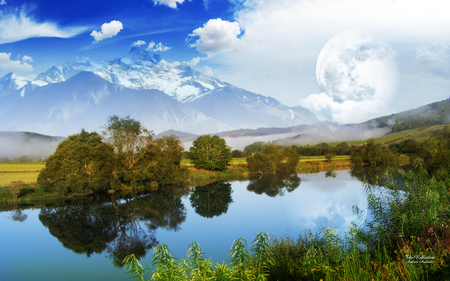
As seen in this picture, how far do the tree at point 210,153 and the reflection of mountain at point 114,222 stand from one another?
66.3ft

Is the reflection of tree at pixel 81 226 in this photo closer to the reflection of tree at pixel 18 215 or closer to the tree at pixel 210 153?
the reflection of tree at pixel 18 215

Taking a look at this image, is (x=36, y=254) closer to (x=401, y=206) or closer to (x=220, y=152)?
(x=401, y=206)

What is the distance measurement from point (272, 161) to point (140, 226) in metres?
42.6

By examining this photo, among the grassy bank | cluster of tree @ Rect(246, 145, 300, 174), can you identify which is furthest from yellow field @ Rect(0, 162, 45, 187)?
cluster of tree @ Rect(246, 145, 300, 174)

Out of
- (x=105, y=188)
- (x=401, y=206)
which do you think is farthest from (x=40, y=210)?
(x=401, y=206)

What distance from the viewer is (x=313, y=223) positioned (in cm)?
2177

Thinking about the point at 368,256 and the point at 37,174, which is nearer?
the point at 368,256

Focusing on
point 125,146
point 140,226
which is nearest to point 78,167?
point 125,146

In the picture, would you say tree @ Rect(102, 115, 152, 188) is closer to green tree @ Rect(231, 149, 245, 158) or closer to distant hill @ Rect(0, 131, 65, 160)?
distant hill @ Rect(0, 131, 65, 160)

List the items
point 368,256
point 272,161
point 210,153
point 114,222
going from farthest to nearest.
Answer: point 272,161
point 210,153
point 114,222
point 368,256

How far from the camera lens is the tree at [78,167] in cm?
3447

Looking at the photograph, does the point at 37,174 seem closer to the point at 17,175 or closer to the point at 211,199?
the point at 17,175

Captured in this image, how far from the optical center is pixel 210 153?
55969 mm

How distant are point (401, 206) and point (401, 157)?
267ft
